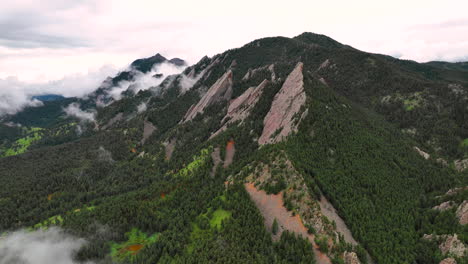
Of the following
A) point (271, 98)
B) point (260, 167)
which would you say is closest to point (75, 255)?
point (260, 167)

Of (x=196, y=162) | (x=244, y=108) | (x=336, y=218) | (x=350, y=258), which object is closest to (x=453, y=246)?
(x=336, y=218)

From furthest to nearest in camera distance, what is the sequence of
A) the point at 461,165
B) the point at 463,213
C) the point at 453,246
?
the point at 461,165 < the point at 463,213 < the point at 453,246

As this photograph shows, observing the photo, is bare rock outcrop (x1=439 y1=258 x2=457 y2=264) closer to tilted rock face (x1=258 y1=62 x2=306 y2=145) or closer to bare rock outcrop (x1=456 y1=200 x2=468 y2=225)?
bare rock outcrop (x1=456 y1=200 x2=468 y2=225)

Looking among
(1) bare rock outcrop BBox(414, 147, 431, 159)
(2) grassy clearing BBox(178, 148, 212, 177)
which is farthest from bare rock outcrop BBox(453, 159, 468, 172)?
(2) grassy clearing BBox(178, 148, 212, 177)

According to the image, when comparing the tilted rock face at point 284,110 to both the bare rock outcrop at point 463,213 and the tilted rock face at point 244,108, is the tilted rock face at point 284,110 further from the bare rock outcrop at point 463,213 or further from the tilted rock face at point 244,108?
the bare rock outcrop at point 463,213

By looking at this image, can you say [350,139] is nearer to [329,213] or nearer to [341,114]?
[341,114]

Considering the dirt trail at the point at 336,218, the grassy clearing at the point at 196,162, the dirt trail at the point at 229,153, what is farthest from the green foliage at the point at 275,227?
the grassy clearing at the point at 196,162

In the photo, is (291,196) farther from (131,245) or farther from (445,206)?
(131,245)
